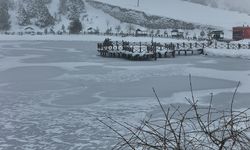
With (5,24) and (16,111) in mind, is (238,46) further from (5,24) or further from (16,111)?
(5,24)

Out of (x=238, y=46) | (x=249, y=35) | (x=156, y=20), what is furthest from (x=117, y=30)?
(x=238, y=46)

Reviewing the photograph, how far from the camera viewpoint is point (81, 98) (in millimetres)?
21609

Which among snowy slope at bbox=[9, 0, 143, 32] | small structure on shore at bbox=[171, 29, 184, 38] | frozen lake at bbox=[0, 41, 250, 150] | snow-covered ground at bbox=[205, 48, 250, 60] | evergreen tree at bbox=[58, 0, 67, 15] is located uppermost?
evergreen tree at bbox=[58, 0, 67, 15]

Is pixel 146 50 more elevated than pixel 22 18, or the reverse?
pixel 22 18

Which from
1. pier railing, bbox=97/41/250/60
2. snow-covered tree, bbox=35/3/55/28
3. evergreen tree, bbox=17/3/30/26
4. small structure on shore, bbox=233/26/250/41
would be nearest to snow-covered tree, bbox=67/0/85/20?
snow-covered tree, bbox=35/3/55/28

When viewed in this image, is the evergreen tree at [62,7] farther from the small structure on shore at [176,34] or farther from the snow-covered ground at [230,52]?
the snow-covered ground at [230,52]

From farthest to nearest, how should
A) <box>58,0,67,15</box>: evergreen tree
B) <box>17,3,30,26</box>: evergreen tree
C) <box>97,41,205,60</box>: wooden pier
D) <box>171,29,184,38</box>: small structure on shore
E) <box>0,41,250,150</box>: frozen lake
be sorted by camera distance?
1. <box>58,0,67,15</box>: evergreen tree
2. <box>17,3,30,26</box>: evergreen tree
3. <box>171,29,184,38</box>: small structure on shore
4. <box>97,41,205,60</box>: wooden pier
5. <box>0,41,250,150</box>: frozen lake

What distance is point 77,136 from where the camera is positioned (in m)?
14.1

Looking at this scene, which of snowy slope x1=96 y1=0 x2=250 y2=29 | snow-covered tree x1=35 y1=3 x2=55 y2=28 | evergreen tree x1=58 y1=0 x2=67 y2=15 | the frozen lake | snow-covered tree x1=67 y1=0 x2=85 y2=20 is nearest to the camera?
the frozen lake

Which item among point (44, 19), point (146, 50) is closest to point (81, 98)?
point (146, 50)

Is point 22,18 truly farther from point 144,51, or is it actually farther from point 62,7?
point 144,51

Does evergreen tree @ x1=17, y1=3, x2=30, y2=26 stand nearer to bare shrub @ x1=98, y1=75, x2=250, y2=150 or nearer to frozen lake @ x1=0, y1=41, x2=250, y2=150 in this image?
frozen lake @ x1=0, y1=41, x2=250, y2=150

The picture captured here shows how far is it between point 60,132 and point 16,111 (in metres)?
4.22

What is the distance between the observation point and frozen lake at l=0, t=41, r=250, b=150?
1401 cm
